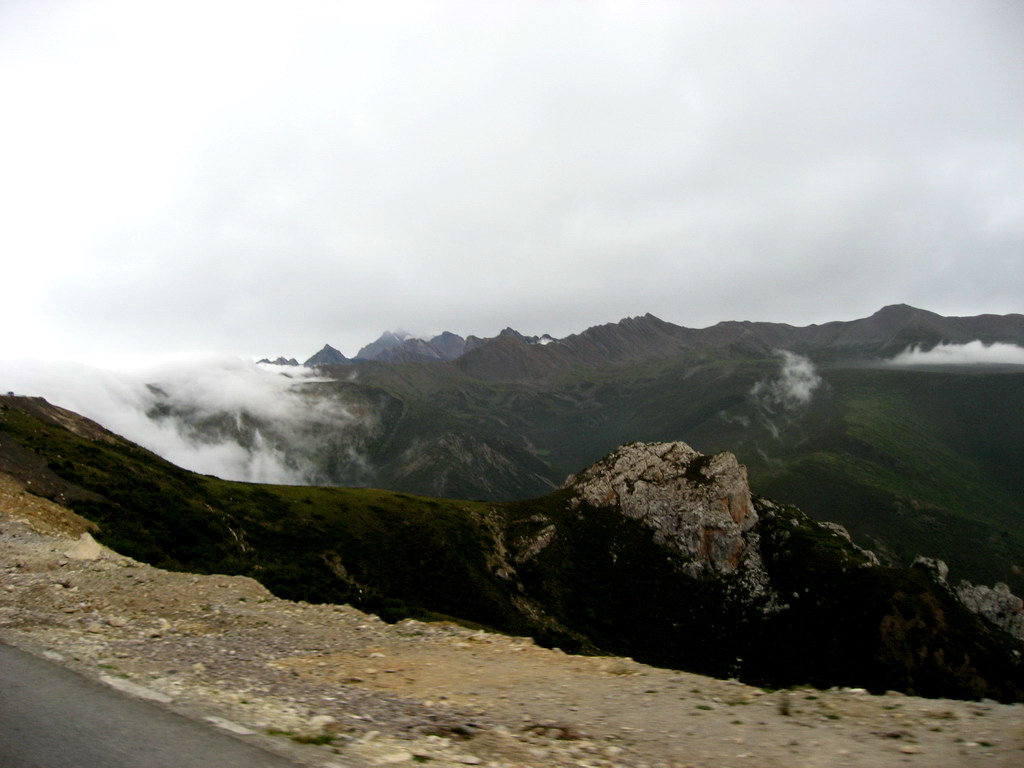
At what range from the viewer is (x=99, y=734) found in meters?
8.66

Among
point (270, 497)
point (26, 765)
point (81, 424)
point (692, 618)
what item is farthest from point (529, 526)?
point (26, 765)

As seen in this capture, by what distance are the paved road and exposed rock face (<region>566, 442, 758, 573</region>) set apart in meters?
144

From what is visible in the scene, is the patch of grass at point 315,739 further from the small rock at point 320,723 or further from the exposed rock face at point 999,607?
the exposed rock face at point 999,607

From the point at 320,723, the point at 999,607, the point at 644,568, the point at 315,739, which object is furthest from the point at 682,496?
the point at 315,739

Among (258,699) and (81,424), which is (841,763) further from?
(81,424)

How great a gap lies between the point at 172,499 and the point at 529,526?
98.7 m

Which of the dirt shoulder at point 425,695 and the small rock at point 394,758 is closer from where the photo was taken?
the small rock at point 394,758

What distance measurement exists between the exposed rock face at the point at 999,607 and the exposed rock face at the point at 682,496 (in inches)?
3501

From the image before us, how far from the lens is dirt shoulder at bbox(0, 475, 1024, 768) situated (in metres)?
9.80

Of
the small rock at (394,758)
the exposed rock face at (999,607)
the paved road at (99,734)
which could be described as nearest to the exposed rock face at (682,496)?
the exposed rock face at (999,607)

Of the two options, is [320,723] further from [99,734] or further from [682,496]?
[682,496]

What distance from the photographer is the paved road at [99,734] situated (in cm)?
782

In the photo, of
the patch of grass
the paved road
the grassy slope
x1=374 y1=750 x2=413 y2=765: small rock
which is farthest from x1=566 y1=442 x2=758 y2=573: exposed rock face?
the paved road

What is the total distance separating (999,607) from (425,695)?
24169cm
